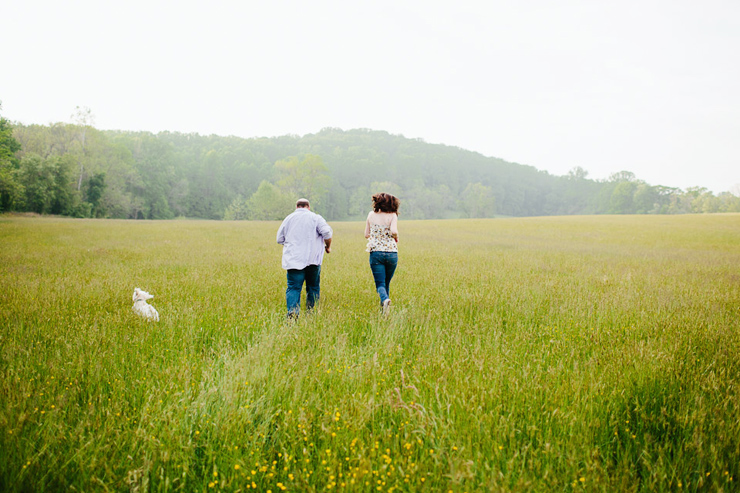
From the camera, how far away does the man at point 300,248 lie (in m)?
5.36

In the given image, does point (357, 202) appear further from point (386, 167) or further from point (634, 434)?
point (634, 434)

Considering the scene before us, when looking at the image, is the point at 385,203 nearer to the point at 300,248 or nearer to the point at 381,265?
the point at 381,265

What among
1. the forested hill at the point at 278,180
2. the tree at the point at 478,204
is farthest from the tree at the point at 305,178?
the tree at the point at 478,204

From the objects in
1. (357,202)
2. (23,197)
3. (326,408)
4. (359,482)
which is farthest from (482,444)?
(357,202)

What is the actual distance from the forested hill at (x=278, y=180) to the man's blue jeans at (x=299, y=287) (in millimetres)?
32857

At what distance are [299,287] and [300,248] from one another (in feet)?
2.01

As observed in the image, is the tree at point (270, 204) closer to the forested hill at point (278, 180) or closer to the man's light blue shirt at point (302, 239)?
the forested hill at point (278, 180)

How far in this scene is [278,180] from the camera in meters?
86.9

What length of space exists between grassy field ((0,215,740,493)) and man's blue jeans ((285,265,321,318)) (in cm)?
26

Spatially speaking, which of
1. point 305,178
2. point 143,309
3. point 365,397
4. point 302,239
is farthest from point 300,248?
point 305,178

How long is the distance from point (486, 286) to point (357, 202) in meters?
96.1

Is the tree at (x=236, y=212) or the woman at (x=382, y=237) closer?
the woman at (x=382, y=237)

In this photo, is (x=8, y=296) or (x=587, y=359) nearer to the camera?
(x=587, y=359)

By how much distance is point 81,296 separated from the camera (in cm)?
599
